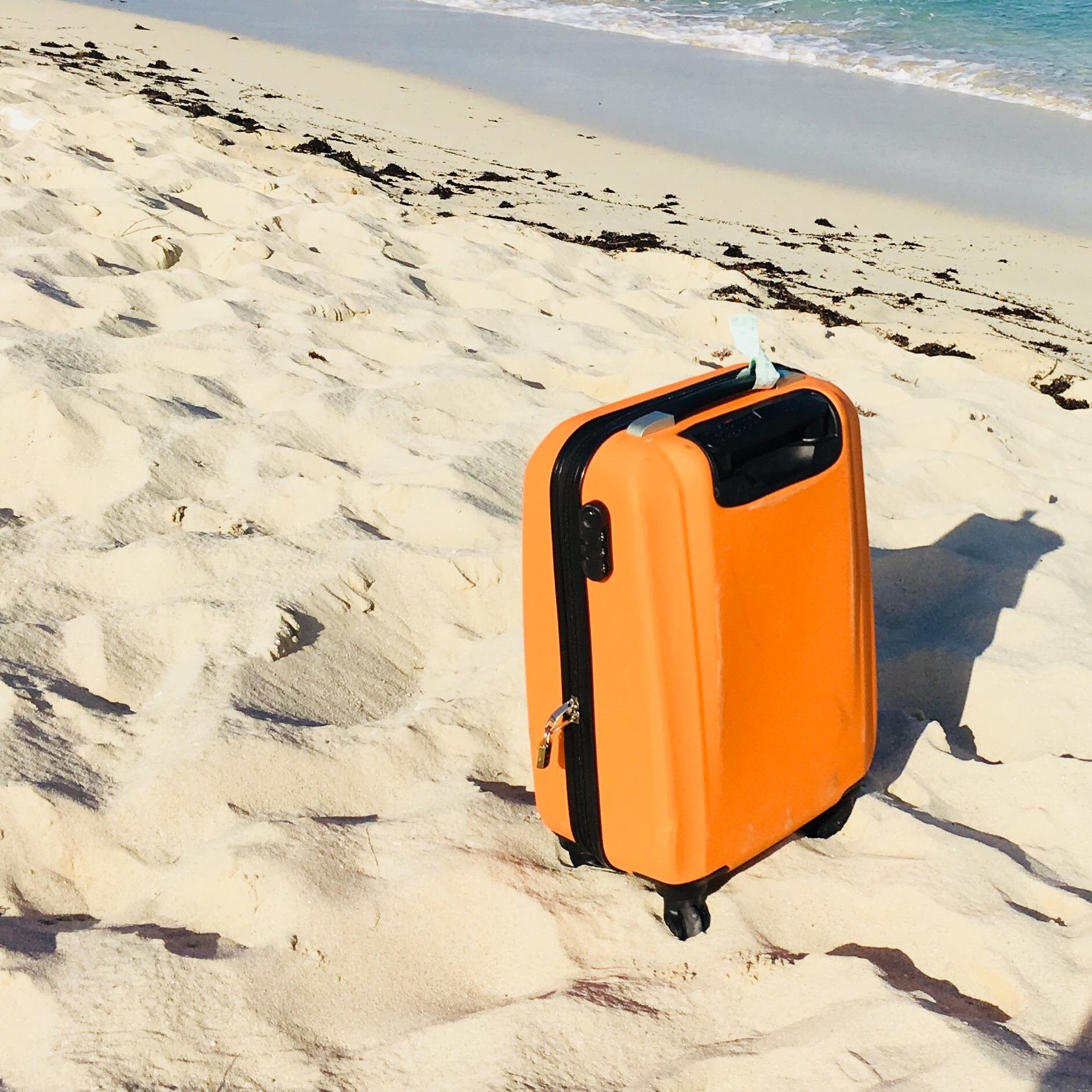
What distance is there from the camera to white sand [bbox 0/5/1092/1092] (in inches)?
58.9

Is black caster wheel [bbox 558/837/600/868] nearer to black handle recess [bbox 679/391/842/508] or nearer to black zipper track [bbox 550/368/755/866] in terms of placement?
black zipper track [bbox 550/368/755/866]

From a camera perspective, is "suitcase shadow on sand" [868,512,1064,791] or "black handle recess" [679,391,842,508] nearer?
"black handle recess" [679,391,842,508]

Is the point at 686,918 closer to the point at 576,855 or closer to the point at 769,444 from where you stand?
the point at 576,855

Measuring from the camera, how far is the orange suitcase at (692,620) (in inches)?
59.6

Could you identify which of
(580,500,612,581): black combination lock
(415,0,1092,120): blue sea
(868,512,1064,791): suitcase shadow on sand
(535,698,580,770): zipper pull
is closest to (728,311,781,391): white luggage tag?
(580,500,612,581): black combination lock

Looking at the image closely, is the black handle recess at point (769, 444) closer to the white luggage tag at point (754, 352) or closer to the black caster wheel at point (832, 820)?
the white luggage tag at point (754, 352)

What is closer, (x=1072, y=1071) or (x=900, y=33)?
(x=1072, y=1071)

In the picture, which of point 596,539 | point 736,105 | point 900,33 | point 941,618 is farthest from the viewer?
point 900,33

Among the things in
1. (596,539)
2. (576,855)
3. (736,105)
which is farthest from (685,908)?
(736,105)

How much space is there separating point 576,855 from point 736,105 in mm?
10242

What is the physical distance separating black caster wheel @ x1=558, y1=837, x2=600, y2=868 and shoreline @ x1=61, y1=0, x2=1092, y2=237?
7.11 m

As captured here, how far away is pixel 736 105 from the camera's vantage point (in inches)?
421

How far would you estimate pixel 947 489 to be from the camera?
3.43 m

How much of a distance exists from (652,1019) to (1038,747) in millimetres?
1156
